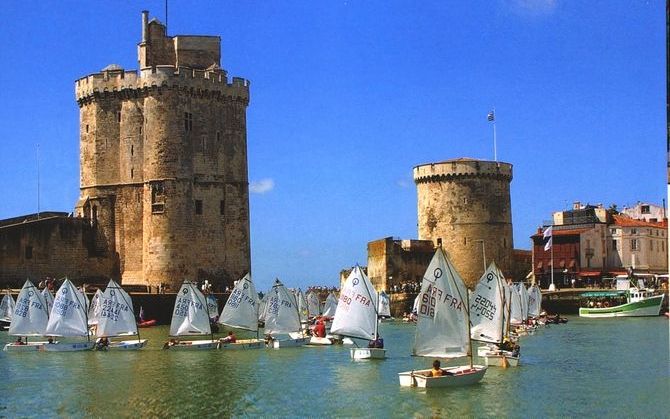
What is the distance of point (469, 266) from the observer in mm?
91562

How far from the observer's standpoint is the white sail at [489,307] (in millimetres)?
41812

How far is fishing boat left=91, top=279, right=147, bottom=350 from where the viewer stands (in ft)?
164

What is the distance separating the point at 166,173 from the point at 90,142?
7290 mm

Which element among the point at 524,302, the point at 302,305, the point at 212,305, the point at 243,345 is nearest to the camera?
the point at 243,345

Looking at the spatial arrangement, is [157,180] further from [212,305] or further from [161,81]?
[212,305]

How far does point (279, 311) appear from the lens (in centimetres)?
5331

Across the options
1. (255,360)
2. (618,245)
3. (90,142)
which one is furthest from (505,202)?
(255,360)

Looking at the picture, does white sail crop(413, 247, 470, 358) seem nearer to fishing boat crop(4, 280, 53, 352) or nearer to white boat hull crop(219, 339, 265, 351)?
white boat hull crop(219, 339, 265, 351)

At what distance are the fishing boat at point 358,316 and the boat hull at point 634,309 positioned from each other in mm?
39019

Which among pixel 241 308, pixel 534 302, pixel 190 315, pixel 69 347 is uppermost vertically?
pixel 241 308

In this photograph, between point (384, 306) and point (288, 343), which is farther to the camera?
point (384, 306)

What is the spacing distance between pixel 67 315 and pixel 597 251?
196 feet

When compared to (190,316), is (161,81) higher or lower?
higher

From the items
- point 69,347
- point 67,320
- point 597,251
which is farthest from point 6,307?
point 597,251
